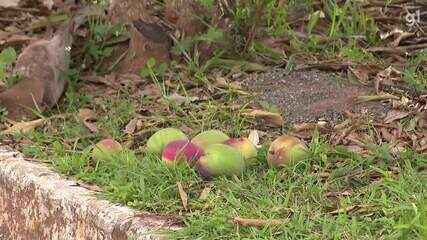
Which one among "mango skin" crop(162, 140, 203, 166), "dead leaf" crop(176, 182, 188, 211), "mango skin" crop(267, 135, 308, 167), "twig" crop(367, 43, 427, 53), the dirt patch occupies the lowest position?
"twig" crop(367, 43, 427, 53)

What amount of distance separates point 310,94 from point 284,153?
0.80m

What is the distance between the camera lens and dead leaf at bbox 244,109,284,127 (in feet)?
12.0

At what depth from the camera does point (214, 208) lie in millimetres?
2816

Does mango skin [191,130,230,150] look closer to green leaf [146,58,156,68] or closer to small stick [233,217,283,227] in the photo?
small stick [233,217,283,227]

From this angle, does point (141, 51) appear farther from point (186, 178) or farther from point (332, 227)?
point (332, 227)

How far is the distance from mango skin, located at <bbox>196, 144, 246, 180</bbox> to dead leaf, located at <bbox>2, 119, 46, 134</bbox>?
982 millimetres

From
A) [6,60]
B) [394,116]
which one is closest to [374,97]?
[394,116]

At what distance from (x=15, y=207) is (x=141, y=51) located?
108cm

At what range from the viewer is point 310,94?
3.88 m

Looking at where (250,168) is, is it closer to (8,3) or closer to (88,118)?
(88,118)

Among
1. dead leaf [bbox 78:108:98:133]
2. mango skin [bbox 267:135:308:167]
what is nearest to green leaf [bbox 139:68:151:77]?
dead leaf [bbox 78:108:98:133]

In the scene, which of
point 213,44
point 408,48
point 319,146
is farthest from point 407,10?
point 319,146

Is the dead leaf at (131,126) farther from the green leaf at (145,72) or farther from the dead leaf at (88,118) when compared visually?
the green leaf at (145,72)

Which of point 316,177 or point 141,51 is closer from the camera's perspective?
point 316,177
